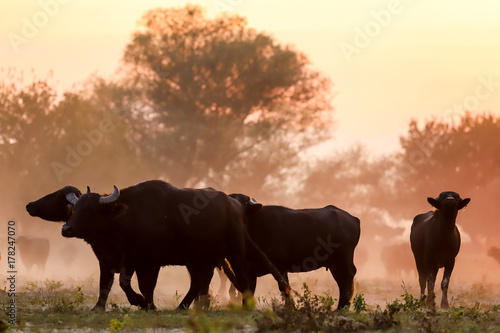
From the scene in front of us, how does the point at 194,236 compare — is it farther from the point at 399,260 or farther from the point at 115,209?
the point at 399,260

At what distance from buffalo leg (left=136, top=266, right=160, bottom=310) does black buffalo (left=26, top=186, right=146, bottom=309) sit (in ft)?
0.55

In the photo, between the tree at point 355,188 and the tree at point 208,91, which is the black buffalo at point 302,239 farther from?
the tree at point 355,188

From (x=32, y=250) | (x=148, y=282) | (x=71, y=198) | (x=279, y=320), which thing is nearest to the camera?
(x=279, y=320)

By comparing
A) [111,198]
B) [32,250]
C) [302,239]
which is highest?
[32,250]

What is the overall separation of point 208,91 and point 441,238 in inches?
1574

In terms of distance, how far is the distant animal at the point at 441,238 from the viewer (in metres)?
20.3

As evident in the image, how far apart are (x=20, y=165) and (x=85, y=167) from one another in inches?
153

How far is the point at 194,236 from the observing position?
17.2 metres

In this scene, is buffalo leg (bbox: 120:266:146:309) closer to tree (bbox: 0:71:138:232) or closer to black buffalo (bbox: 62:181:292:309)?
black buffalo (bbox: 62:181:292:309)

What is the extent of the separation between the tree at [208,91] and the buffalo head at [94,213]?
41710 millimetres

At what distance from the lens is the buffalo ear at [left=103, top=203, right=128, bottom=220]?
1667 centimetres

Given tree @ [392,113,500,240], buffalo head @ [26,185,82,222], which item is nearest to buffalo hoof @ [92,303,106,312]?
buffalo head @ [26,185,82,222]

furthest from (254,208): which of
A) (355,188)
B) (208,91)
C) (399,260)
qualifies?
(355,188)

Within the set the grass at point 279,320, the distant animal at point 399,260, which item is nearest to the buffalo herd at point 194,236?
the grass at point 279,320
